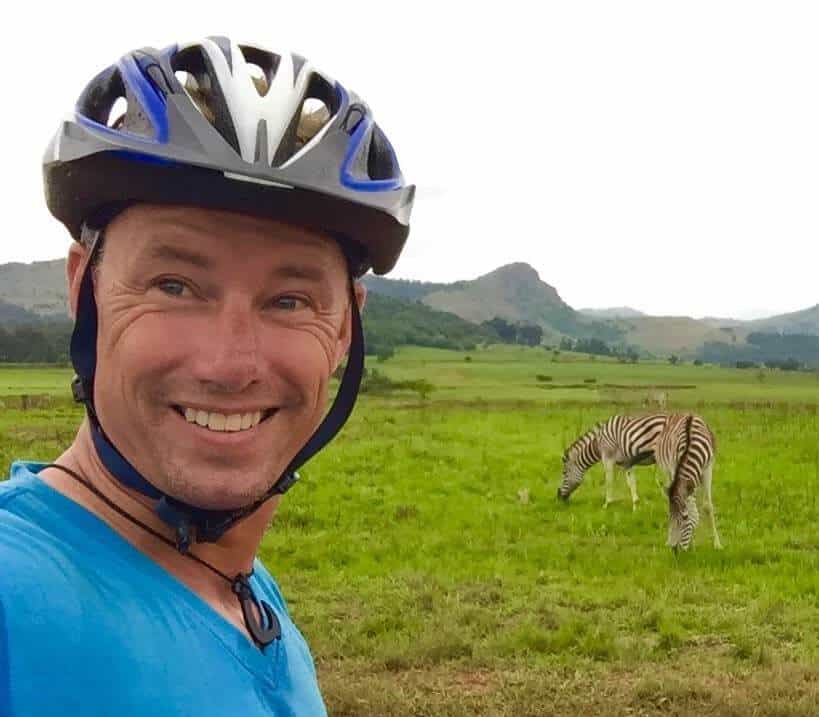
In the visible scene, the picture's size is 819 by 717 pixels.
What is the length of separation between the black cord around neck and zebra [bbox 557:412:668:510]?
1235cm

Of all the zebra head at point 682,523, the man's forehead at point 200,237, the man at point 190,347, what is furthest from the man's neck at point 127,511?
the zebra head at point 682,523

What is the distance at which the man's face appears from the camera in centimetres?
143

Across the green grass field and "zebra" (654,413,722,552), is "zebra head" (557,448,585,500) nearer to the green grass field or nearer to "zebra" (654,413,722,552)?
the green grass field

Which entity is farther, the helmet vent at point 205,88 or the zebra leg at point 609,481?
the zebra leg at point 609,481

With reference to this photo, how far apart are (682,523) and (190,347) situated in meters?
10.2

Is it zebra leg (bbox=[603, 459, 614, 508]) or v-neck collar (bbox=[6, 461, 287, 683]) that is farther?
zebra leg (bbox=[603, 459, 614, 508])

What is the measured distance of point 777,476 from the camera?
→ 51.2 feet

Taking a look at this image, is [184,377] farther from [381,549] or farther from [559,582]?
[381,549]

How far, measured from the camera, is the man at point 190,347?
135 cm

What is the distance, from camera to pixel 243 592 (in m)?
1.62

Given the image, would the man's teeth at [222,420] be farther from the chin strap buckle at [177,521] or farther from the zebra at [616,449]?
the zebra at [616,449]

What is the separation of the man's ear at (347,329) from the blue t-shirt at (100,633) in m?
0.54

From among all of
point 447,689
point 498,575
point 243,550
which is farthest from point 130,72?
point 498,575

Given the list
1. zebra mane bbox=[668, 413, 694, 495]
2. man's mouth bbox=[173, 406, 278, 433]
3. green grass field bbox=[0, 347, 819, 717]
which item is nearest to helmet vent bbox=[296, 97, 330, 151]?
man's mouth bbox=[173, 406, 278, 433]
